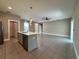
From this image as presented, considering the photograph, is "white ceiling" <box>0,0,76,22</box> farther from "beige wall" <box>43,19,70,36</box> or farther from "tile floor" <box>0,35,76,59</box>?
"beige wall" <box>43,19,70,36</box>

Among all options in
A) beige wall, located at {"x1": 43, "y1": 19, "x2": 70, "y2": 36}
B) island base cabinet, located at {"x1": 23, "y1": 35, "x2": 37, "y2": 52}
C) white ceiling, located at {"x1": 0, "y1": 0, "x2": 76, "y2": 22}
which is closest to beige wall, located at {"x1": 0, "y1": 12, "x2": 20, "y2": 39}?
white ceiling, located at {"x1": 0, "y1": 0, "x2": 76, "y2": 22}

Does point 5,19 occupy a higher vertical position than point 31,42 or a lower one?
higher

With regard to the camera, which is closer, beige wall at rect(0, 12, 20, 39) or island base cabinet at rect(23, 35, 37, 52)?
island base cabinet at rect(23, 35, 37, 52)

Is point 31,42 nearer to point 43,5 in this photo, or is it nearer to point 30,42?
point 30,42

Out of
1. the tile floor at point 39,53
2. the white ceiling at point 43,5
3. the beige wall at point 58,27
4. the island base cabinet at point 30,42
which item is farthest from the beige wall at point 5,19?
the beige wall at point 58,27

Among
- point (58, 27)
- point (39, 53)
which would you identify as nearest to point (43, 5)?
point (39, 53)

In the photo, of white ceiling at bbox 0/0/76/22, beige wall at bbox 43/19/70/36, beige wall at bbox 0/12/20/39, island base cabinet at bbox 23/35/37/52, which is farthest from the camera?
beige wall at bbox 43/19/70/36

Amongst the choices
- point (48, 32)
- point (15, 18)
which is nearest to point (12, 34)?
point (15, 18)

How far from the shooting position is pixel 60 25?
10734 millimetres

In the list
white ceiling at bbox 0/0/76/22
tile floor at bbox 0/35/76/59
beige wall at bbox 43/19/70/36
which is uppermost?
white ceiling at bbox 0/0/76/22

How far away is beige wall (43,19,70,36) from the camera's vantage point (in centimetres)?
1002

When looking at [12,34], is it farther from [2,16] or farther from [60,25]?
[60,25]

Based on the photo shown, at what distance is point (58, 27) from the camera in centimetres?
1102

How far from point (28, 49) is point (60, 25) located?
790 cm
